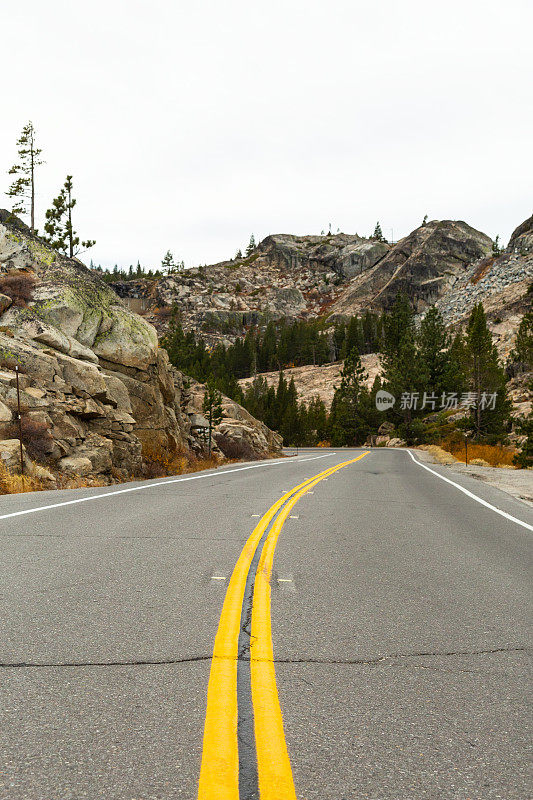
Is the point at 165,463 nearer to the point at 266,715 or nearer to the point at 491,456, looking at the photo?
the point at 266,715

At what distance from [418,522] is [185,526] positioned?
3927 mm

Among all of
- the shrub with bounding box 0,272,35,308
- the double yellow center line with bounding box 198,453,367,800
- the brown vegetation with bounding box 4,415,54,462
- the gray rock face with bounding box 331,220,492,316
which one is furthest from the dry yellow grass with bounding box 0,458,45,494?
the gray rock face with bounding box 331,220,492,316

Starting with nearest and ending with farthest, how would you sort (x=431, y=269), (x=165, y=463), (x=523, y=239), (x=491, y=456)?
(x=165, y=463) → (x=491, y=456) → (x=523, y=239) → (x=431, y=269)

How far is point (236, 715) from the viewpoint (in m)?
2.75

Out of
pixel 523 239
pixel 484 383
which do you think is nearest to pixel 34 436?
pixel 484 383

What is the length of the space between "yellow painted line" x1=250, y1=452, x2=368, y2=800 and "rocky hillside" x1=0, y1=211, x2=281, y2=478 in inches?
397

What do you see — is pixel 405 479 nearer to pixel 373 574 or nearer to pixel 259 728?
pixel 373 574

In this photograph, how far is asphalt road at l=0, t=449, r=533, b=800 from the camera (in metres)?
2.32

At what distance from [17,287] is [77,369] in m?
4.61

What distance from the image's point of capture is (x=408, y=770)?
2.36m

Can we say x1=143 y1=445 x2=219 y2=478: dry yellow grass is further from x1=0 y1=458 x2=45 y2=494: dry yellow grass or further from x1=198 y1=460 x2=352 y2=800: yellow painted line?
x1=198 y1=460 x2=352 y2=800: yellow painted line

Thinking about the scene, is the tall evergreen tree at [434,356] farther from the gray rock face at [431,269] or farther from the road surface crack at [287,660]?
the gray rock face at [431,269]

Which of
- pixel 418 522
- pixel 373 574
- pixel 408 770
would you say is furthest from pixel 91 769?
pixel 418 522

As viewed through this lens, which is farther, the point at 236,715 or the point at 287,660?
the point at 287,660
